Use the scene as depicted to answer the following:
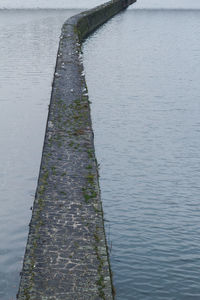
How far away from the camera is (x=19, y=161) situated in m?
20.6

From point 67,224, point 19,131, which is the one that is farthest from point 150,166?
point 67,224

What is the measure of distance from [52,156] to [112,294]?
23.5 feet

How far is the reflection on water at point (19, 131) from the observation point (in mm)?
14203

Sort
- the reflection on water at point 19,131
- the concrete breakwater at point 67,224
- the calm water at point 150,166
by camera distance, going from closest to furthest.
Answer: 1. the concrete breakwater at point 67,224
2. the calm water at point 150,166
3. the reflection on water at point 19,131

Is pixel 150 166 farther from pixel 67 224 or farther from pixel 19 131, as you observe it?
pixel 67 224

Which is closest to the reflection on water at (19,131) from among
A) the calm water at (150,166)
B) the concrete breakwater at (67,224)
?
the concrete breakwater at (67,224)

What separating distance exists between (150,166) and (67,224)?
25.5ft

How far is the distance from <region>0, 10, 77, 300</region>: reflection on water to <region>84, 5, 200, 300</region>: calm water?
2.51 metres

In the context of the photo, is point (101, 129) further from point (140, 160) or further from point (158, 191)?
point (158, 191)

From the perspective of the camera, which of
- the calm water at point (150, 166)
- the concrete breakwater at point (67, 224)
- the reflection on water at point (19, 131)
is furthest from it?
the reflection on water at point (19, 131)

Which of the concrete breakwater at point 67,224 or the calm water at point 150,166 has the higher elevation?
the concrete breakwater at point 67,224

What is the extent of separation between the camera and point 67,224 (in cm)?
1280

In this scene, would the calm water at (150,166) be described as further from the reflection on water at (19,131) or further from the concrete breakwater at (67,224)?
the reflection on water at (19,131)

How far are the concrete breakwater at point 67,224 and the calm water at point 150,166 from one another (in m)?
1.42
